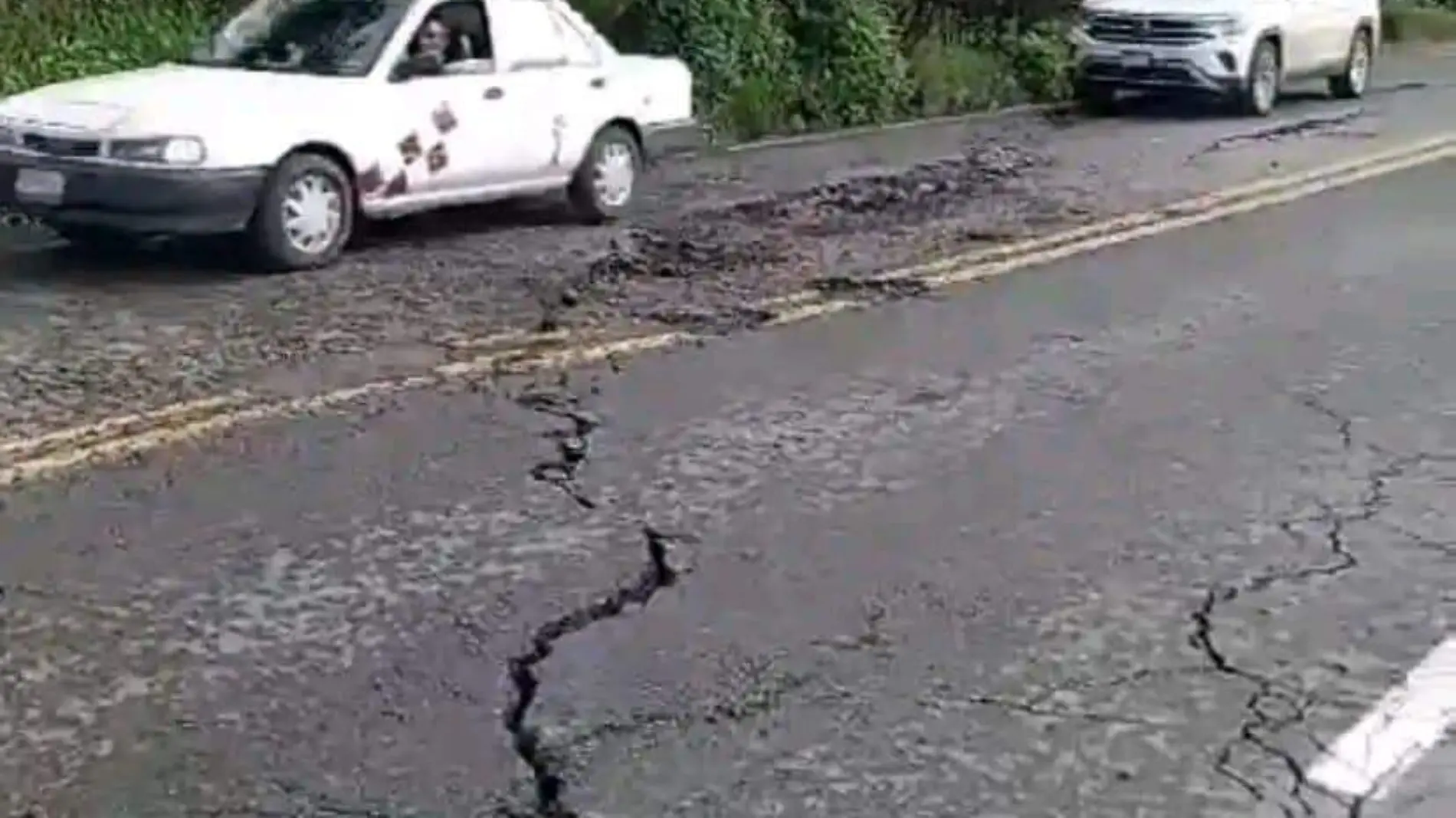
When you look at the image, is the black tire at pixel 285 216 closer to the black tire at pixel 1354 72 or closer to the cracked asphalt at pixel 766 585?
the cracked asphalt at pixel 766 585

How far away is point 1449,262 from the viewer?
12992 mm

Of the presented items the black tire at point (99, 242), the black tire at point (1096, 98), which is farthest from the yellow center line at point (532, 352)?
the black tire at point (1096, 98)

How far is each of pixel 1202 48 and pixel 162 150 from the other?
519 inches

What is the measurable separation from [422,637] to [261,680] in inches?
19.4

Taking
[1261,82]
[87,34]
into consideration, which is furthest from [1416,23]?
[87,34]

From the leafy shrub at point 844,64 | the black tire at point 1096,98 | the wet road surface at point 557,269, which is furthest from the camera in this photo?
the black tire at point 1096,98

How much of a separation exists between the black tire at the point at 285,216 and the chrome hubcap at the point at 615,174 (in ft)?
7.11

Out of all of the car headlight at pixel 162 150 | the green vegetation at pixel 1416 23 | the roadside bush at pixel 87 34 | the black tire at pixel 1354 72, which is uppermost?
the roadside bush at pixel 87 34

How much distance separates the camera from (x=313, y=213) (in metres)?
11.6

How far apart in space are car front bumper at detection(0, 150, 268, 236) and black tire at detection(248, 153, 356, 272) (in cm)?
10

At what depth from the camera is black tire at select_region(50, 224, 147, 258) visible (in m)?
11.5

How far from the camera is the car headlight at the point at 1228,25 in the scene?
2198 centimetres

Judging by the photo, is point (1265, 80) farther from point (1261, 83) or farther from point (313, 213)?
point (313, 213)

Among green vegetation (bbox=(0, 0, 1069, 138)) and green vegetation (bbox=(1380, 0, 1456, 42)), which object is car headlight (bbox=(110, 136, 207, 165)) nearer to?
green vegetation (bbox=(0, 0, 1069, 138))
